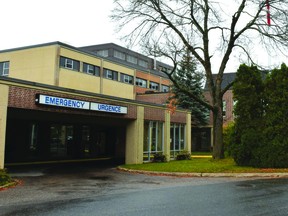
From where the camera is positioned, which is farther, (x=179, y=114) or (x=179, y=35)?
(x=179, y=114)

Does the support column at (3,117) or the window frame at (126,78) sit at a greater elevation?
the window frame at (126,78)

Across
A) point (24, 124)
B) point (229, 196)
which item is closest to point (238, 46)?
point (24, 124)

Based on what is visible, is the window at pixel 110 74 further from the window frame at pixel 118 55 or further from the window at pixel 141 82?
the window frame at pixel 118 55

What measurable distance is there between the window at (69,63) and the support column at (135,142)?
15.7 m

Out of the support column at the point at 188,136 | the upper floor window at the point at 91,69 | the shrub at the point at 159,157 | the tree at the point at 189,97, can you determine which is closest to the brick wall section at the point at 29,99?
the shrub at the point at 159,157

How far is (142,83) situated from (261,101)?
3442 centimetres

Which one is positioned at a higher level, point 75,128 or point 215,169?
point 75,128

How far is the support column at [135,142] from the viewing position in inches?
937

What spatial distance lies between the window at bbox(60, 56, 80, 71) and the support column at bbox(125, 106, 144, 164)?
15.7 meters

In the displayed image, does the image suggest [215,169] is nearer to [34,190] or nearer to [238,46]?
[34,190]

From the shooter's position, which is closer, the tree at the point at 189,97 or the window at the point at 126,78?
the tree at the point at 189,97

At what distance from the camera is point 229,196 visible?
10.2m

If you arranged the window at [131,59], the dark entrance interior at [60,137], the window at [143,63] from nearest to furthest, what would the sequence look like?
the dark entrance interior at [60,137] < the window at [131,59] < the window at [143,63]

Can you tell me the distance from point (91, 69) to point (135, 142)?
19762 millimetres
